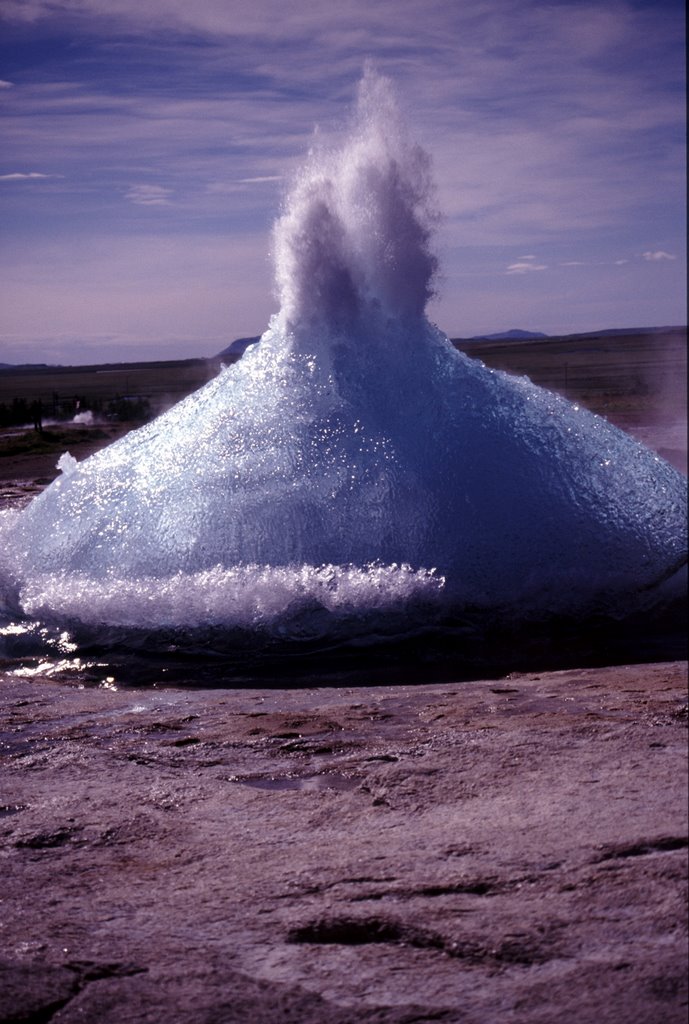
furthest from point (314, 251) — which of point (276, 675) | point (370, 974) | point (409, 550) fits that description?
point (370, 974)

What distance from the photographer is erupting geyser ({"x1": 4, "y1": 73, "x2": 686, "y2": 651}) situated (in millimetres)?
3260

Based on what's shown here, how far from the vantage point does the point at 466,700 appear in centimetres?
250

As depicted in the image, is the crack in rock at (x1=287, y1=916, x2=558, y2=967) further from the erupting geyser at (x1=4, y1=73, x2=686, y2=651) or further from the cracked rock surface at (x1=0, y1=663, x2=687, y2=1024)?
the erupting geyser at (x1=4, y1=73, x2=686, y2=651)

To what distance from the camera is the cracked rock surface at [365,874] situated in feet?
4.15

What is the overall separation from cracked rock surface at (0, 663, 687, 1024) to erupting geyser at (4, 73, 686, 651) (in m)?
0.98

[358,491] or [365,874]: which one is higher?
[358,491]

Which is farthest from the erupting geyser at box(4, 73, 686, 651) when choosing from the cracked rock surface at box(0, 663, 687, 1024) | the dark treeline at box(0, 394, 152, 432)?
the dark treeline at box(0, 394, 152, 432)

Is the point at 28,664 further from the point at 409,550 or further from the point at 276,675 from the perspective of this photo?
the point at 409,550

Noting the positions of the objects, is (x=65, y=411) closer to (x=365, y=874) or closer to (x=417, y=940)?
(x=365, y=874)

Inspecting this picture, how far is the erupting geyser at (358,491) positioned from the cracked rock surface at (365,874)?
979 mm

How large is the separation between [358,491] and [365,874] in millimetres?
1982

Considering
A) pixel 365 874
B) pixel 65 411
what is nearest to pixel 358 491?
pixel 365 874

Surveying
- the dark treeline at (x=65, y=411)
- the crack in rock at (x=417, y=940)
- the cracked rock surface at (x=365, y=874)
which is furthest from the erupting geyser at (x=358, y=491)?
the dark treeline at (x=65, y=411)

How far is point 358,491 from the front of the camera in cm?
341
